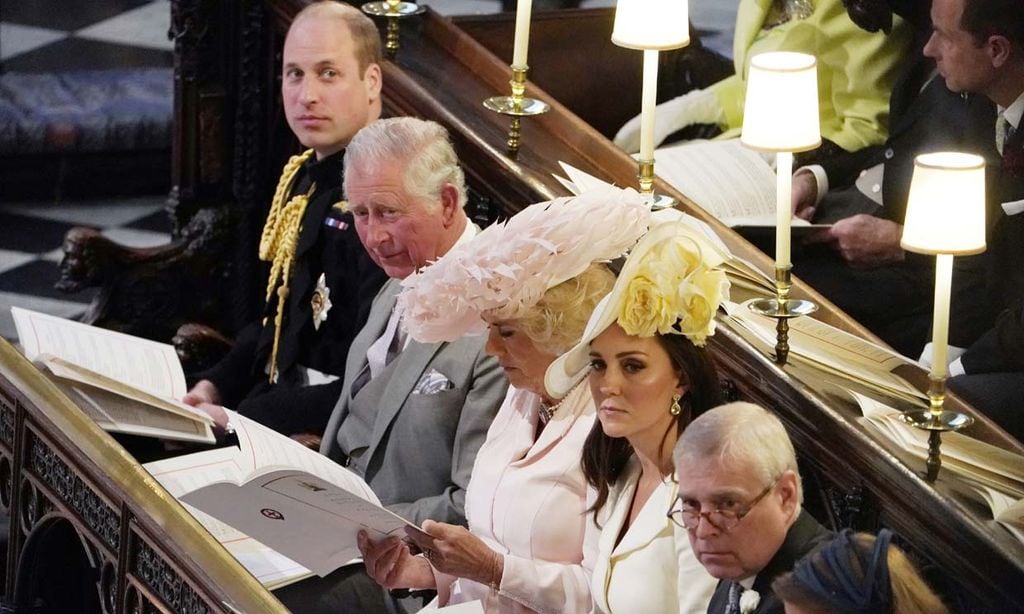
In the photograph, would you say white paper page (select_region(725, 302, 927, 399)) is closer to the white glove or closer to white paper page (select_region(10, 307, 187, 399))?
white paper page (select_region(10, 307, 187, 399))

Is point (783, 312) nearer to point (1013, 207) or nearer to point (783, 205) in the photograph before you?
point (783, 205)

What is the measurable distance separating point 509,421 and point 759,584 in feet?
2.92

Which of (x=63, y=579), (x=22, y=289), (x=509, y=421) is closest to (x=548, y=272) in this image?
(x=509, y=421)

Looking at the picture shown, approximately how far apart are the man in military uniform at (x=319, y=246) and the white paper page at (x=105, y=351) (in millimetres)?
170

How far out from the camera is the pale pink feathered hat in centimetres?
323

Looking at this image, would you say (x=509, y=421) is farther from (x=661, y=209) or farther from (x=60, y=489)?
(x=60, y=489)

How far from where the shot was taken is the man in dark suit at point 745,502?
271 cm

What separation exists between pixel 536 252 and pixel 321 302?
1.41m

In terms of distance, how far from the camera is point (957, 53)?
397 centimetres

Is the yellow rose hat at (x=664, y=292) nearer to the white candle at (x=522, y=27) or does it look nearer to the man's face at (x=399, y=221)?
the man's face at (x=399, y=221)

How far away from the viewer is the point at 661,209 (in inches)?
145

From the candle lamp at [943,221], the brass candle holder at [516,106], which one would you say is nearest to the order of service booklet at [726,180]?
the brass candle holder at [516,106]

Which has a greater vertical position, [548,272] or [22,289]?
[548,272]

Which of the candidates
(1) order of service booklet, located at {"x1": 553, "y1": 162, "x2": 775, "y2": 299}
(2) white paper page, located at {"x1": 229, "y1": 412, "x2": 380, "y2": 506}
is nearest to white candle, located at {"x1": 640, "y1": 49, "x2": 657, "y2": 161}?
(1) order of service booklet, located at {"x1": 553, "y1": 162, "x2": 775, "y2": 299}
